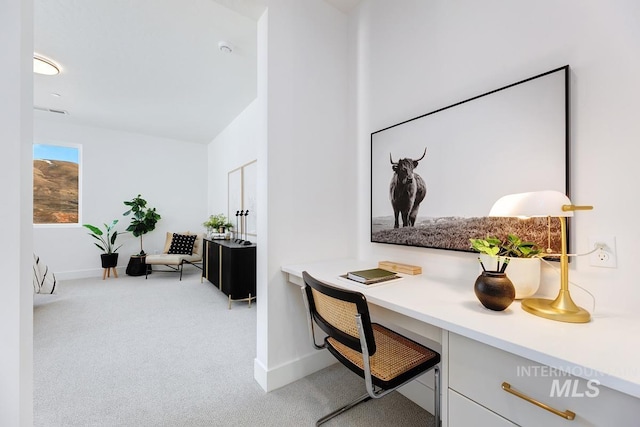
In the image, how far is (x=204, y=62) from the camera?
2846 millimetres

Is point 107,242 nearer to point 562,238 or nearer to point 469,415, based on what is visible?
point 469,415

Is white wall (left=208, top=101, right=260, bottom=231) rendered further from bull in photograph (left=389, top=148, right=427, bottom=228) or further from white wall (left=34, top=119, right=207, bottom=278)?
bull in photograph (left=389, top=148, right=427, bottom=228)

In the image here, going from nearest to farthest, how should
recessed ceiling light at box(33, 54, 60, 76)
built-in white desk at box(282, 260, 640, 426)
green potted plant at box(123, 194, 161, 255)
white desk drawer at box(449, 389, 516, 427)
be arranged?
1. built-in white desk at box(282, 260, 640, 426)
2. white desk drawer at box(449, 389, 516, 427)
3. recessed ceiling light at box(33, 54, 60, 76)
4. green potted plant at box(123, 194, 161, 255)

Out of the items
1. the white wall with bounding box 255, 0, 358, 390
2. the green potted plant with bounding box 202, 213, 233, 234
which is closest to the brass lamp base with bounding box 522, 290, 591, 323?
the white wall with bounding box 255, 0, 358, 390

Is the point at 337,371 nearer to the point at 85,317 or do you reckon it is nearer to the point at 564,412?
the point at 564,412

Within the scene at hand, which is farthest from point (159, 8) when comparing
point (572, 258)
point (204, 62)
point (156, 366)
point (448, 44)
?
point (572, 258)

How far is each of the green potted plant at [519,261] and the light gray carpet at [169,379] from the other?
0.99 meters

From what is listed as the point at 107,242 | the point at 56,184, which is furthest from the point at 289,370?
the point at 56,184

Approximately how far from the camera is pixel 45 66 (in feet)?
9.23

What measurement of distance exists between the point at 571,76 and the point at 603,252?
27.6 inches

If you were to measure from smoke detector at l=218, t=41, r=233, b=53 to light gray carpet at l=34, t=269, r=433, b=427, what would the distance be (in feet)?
9.14

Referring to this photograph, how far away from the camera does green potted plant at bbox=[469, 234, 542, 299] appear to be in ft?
3.43

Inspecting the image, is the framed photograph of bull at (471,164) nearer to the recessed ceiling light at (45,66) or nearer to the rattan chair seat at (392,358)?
the rattan chair seat at (392,358)

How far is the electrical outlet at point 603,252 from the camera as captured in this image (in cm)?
96
